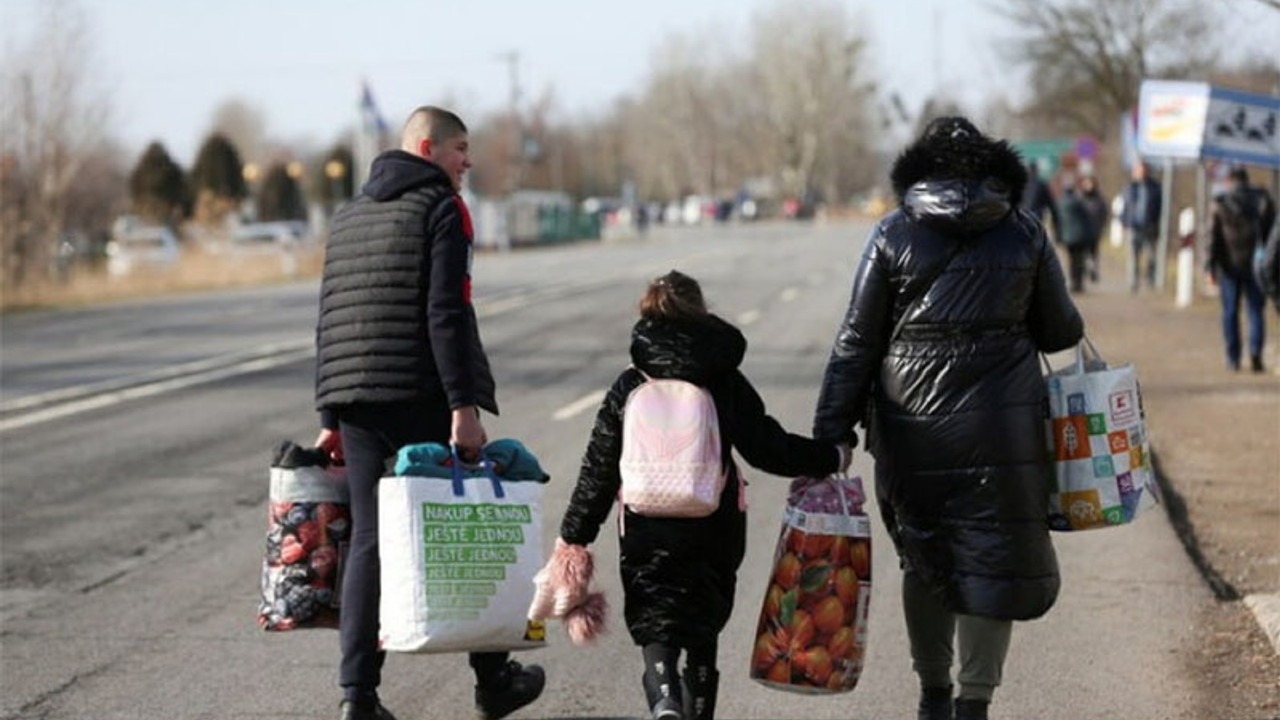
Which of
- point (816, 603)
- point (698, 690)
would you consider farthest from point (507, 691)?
point (816, 603)

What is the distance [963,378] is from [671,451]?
0.80 meters

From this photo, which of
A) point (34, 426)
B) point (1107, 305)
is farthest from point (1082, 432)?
point (1107, 305)

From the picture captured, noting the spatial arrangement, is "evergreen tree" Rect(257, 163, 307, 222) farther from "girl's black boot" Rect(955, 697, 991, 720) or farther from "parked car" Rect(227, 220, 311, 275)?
"girl's black boot" Rect(955, 697, 991, 720)

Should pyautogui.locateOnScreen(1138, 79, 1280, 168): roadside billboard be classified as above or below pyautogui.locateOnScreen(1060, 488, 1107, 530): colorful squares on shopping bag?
above

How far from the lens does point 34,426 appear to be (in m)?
16.9

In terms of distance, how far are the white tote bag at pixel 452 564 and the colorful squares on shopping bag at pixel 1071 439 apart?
5.03 feet

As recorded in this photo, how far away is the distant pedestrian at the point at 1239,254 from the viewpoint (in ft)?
64.0

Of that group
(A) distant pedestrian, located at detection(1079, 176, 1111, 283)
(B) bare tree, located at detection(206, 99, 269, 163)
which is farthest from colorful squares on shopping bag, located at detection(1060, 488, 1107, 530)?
(B) bare tree, located at detection(206, 99, 269, 163)

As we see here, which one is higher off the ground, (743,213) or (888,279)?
(888,279)

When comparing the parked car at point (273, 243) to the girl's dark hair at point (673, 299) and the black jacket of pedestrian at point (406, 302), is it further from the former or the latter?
the girl's dark hair at point (673, 299)

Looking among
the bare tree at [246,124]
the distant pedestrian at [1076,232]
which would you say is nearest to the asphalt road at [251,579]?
the distant pedestrian at [1076,232]

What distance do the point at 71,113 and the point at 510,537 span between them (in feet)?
133

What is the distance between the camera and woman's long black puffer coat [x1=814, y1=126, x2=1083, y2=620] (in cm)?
582

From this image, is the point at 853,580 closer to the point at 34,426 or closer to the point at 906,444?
the point at 906,444
